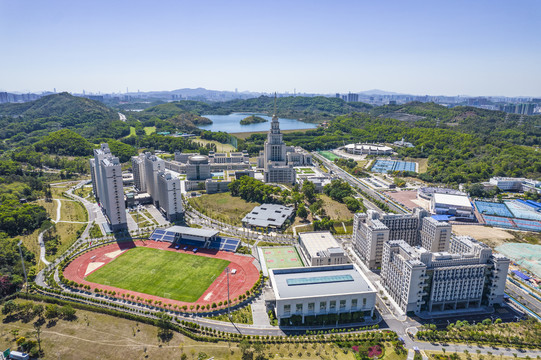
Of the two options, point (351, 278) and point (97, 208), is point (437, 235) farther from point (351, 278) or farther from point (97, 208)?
point (97, 208)

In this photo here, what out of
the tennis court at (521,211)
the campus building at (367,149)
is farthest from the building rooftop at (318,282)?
the campus building at (367,149)

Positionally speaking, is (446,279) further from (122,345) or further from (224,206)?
(224,206)

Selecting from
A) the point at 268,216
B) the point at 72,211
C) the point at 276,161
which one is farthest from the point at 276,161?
the point at 72,211

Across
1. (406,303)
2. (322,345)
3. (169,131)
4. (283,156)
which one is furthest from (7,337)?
(169,131)

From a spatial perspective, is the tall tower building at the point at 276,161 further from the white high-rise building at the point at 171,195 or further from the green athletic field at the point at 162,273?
the green athletic field at the point at 162,273

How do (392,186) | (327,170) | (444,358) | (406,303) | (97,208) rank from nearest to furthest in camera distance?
(444,358)
(406,303)
(97,208)
(392,186)
(327,170)

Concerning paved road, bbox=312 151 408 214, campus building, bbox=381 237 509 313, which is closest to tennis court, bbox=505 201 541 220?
paved road, bbox=312 151 408 214
